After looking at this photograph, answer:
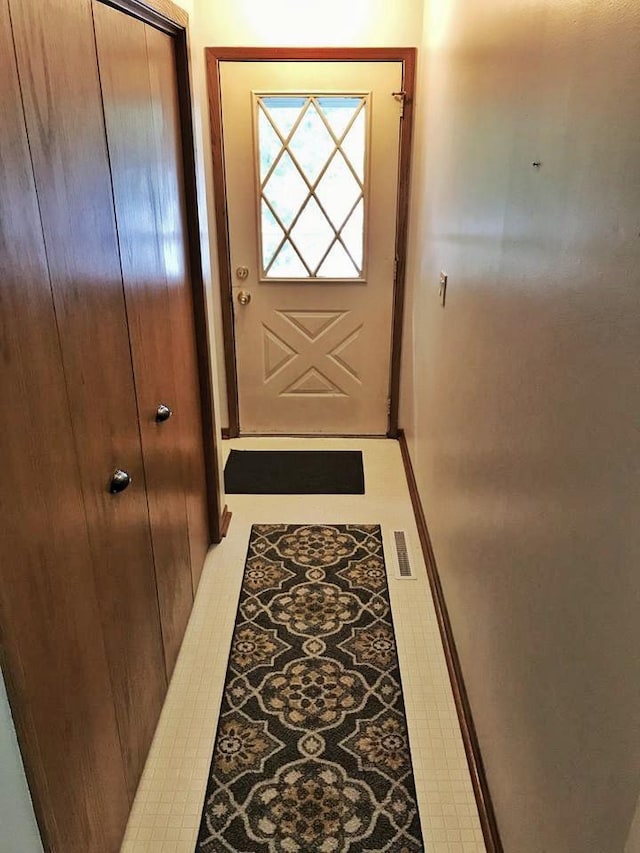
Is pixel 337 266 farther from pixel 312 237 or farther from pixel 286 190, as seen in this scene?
pixel 286 190

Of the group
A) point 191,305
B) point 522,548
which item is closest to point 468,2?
point 191,305

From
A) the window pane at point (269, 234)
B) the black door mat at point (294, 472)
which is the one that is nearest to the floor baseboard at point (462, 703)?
the black door mat at point (294, 472)

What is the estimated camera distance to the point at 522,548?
4.49 ft

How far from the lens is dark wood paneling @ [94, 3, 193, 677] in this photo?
5.01ft

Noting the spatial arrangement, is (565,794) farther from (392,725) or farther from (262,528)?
(262,528)

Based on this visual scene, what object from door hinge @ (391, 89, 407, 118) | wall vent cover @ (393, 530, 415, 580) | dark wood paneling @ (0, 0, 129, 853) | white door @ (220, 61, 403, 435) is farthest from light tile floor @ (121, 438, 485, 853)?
door hinge @ (391, 89, 407, 118)

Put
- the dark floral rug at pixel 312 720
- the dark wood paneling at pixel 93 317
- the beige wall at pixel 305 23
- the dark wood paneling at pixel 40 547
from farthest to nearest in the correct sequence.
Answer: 1. the beige wall at pixel 305 23
2. the dark floral rug at pixel 312 720
3. the dark wood paneling at pixel 93 317
4. the dark wood paneling at pixel 40 547

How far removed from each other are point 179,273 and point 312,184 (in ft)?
4.63

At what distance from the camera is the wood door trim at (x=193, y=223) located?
5.96 feet

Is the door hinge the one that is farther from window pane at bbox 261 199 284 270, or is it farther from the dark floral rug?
the dark floral rug

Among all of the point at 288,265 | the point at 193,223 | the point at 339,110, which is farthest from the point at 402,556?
the point at 339,110

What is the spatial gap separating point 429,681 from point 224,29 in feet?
9.98

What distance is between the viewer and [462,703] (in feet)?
6.26

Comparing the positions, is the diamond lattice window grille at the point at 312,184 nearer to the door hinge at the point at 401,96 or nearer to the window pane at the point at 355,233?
the window pane at the point at 355,233
